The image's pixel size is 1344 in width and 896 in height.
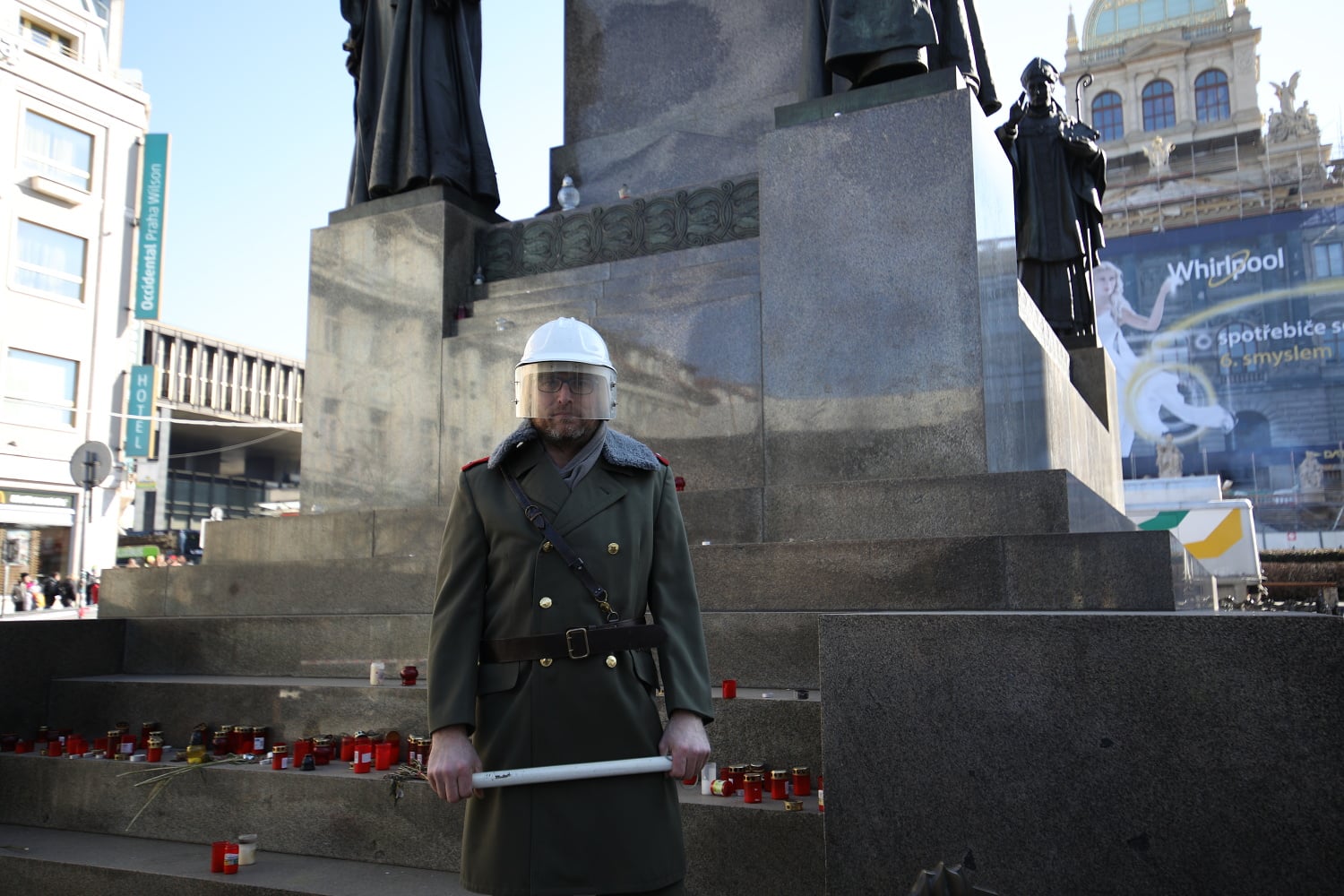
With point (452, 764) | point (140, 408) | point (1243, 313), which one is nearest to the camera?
point (452, 764)

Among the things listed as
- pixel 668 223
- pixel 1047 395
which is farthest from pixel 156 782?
pixel 1047 395

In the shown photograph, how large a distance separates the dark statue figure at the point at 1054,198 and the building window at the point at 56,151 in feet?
117

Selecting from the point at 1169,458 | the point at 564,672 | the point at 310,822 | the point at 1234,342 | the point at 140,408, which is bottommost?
the point at 310,822

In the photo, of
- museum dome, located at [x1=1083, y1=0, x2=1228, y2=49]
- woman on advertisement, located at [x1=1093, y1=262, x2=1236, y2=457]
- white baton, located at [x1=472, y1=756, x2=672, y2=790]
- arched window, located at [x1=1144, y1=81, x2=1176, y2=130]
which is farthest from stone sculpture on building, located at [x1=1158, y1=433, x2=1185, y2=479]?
white baton, located at [x1=472, y1=756, x2=672, y2=790]

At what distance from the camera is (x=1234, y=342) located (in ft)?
167

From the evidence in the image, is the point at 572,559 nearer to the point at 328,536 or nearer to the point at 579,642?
the point at 579,642

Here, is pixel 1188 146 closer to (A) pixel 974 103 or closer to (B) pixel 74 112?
(B) pixel 74 112

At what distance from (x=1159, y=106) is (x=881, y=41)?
68321 millimetres

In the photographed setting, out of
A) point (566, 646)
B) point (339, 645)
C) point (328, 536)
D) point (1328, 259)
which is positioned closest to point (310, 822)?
point (339, 645)

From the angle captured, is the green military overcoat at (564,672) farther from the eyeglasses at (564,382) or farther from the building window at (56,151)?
the building window at (56,151)

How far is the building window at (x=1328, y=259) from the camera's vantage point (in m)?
48.8

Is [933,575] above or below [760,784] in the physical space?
above

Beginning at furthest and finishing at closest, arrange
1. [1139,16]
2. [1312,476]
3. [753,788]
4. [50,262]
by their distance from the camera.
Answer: [1139,16]
[1312,476]
[50,262]
[753,788]

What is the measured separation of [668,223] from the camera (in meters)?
8.13
